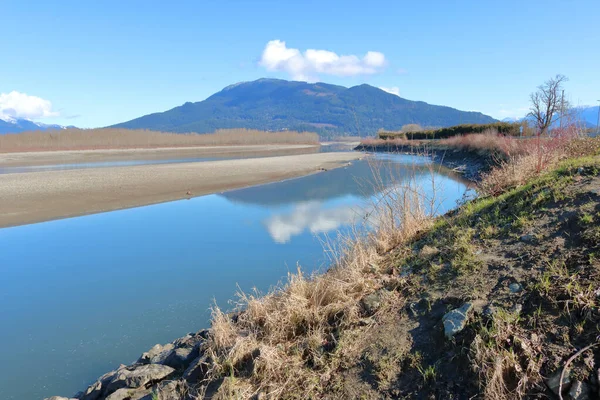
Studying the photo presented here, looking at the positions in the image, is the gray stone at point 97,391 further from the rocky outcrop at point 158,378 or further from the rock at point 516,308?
the rock at point 516,308

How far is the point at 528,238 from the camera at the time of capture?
3.95 m

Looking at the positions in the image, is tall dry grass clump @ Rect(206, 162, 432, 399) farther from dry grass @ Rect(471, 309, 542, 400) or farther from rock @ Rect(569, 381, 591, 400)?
rock @ Rect(569, 381, 591, 400)

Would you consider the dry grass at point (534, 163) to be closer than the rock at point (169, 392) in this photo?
No

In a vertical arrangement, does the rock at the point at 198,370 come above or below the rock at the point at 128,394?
above

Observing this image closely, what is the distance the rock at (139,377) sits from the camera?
418 centimetres

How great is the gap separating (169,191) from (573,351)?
20.8 meters

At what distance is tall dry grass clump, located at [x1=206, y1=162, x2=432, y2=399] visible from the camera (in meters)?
3.32

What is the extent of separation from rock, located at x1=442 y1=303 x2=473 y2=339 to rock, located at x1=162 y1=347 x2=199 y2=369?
9.29ft

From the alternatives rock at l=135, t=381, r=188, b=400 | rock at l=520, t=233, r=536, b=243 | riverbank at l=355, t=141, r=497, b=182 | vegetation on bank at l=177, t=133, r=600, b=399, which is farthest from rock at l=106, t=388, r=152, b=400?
riverbank at l=355, t=141, r=497, b=182

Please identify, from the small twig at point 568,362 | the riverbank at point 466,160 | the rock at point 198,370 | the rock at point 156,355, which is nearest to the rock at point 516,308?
the small twig at point 568,362

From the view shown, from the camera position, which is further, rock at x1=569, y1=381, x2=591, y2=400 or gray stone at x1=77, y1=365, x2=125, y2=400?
gray stone at x1=77, y1=365, x2=125, y2=400

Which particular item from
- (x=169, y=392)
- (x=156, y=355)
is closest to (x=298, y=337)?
(x=169, y=392)

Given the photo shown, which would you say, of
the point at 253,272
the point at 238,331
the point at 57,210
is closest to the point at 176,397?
the point at 238,331

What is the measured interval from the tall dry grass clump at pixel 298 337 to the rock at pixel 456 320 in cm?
72
